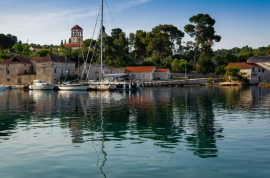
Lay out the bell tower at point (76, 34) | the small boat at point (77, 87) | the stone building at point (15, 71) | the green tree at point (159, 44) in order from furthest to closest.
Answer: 1. the bell tower at point (76, 34)
2. the green tree at point (159, 44)
3. the stone building at point (15, 71)
4. the small boat at point (77, 87)

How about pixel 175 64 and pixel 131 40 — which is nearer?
pixel 175 64

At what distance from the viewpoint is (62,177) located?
316 inches

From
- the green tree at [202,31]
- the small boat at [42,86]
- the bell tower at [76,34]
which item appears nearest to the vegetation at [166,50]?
the green tree at [202,31]

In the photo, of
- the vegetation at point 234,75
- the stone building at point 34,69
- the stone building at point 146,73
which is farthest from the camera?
the stone building at point 146,73

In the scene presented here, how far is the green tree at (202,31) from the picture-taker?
84750 mm

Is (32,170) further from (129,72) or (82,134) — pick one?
(129,72)

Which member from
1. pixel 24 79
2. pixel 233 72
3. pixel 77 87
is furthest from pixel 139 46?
pixel 77 87

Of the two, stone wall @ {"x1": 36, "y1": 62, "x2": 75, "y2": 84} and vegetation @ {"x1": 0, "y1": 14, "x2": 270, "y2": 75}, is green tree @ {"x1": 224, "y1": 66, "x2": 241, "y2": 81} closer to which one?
vegetation @ {"x1": 0, "y1": 14, "x2": 270, "y2": 75}

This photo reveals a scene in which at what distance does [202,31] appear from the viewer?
3381 inches

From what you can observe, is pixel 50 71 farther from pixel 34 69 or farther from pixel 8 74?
pixel 8 74

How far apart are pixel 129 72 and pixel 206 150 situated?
6528cm

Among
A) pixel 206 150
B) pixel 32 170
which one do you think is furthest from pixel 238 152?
pixel 32 170

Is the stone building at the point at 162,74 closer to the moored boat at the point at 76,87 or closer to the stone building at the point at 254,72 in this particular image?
the stone building at the point at 254,72

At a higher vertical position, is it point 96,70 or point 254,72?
point 96,70
